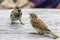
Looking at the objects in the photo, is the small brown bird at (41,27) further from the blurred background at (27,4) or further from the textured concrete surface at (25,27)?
the blurred background at (27,4)

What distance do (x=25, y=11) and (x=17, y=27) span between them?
0.78 m

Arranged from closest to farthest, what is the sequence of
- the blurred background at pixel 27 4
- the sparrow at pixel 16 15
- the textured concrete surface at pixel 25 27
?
the textured concrete surface at pixel 25 27 < the sparrow at pixel 16 15 < the blurred background at pixel 27 4

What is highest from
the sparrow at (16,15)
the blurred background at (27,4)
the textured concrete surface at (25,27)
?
the blurred background at (27,4)

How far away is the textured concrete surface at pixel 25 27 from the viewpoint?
7.57 feet

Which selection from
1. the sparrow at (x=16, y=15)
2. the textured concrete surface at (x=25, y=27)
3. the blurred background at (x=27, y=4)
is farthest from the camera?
the blurred background at (x=27, y=4)

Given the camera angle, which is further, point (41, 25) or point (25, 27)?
point (25, 27)

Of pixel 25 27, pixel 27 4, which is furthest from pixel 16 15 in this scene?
pixel 27 4

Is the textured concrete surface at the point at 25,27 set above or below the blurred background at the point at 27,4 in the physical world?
below

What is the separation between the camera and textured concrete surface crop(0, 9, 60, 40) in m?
2.31

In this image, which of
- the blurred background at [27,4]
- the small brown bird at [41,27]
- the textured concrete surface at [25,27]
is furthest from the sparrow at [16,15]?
the blurred background at [27,4]

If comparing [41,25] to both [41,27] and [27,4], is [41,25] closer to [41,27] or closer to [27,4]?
[41,27]

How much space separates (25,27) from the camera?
8.64 ft

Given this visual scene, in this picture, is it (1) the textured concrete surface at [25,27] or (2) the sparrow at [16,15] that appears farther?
(2) the sparrow at [16,15]

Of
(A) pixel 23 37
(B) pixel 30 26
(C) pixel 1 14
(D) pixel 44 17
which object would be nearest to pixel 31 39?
(A) pixel 23 37
